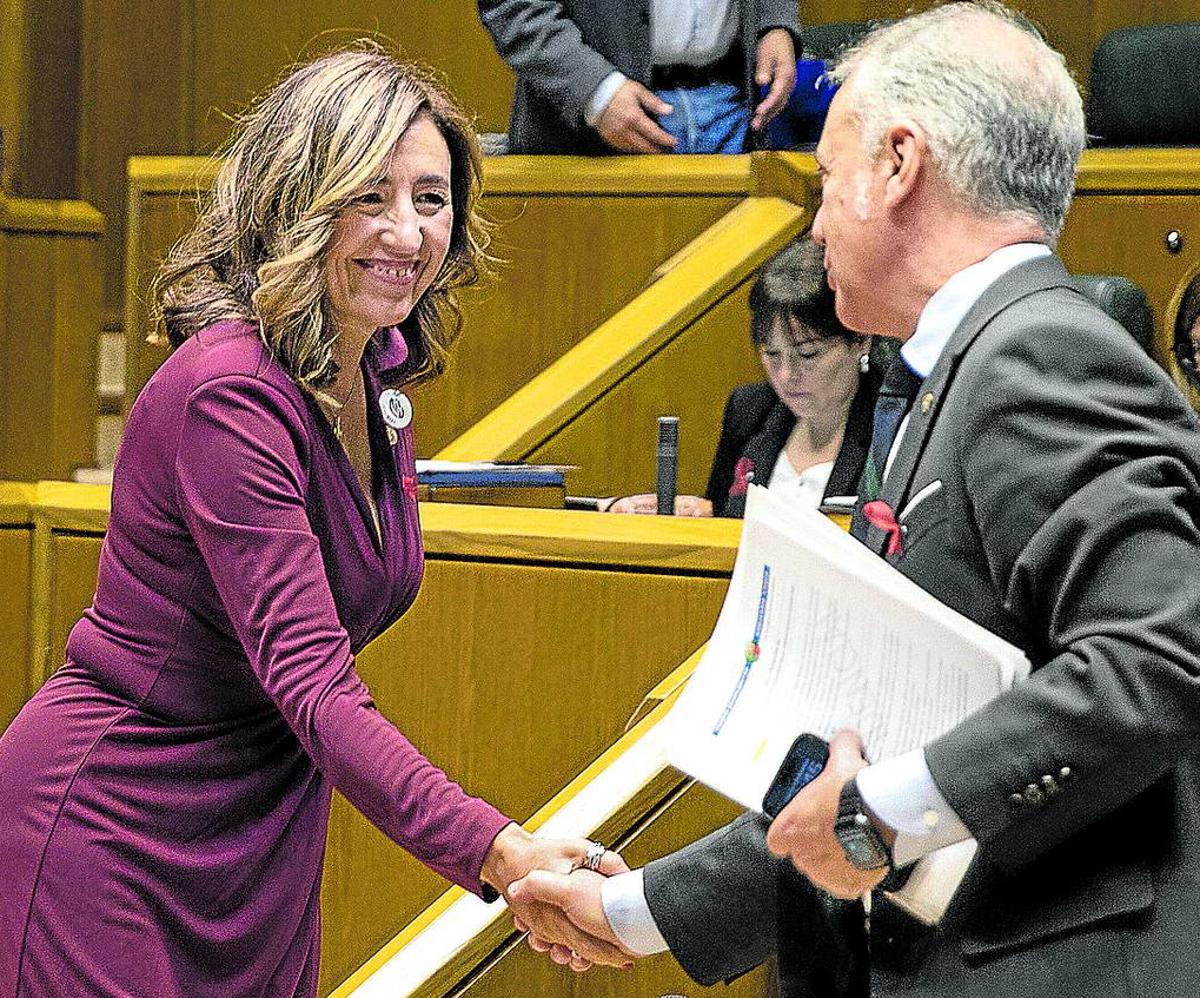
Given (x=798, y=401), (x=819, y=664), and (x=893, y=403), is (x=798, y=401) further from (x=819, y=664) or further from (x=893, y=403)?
(x=819, y=664)

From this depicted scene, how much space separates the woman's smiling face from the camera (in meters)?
1.54

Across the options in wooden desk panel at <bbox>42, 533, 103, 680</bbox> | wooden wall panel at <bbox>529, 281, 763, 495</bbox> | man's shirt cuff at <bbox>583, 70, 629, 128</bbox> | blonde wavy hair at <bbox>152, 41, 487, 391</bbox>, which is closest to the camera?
blonde wavy hair at <bbox>152, 41, 487, 391</bbox>

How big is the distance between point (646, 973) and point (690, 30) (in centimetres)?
184

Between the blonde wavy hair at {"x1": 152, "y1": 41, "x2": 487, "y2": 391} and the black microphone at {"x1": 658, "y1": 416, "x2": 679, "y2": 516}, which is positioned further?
the black microphone at {"x1": 658, "y1": 416, "x2": 679, "y2": 516}

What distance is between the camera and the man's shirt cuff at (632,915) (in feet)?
4.46

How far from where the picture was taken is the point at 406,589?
1.61m

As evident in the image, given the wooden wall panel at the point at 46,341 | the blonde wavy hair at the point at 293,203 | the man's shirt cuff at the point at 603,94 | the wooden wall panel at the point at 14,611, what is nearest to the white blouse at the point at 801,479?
the man's shirt cuff at the point at 603,94

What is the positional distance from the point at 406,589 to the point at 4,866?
383mm

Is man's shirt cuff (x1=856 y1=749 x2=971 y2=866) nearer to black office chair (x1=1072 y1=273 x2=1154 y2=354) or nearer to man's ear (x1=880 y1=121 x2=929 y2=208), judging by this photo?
man's ear (x1=880 y1=121 x2=929 y2=208)

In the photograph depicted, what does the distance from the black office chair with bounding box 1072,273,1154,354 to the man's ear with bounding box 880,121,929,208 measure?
136 cm

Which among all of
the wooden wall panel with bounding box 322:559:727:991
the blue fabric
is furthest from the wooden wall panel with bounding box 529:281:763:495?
the wooden wall panel with bounding box 322:559:727:991

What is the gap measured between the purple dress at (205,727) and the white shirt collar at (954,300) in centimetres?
49

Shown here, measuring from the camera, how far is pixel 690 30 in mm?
3205

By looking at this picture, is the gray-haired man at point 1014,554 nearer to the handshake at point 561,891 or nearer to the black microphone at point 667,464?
the handshake at point 561,891
